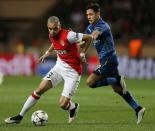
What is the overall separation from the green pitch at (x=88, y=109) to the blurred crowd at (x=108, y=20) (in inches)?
349

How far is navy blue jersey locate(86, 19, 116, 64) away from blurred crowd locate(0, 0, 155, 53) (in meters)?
18.2

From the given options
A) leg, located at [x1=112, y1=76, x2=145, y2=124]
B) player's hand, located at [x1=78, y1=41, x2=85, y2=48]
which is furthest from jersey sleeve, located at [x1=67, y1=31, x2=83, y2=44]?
leg, located at [x1=112, y1=76, x2=145, y2=124]

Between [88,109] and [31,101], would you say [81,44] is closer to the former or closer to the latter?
[31,101]

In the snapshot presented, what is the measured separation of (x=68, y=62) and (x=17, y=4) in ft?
80.5

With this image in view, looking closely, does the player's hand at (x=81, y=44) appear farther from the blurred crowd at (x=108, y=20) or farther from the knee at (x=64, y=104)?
the blurred crowd at (x=108, y=20)

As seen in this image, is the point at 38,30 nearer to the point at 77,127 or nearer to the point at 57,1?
the point at 57,1

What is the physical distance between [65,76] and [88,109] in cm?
296

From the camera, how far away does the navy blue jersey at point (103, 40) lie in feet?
39.4

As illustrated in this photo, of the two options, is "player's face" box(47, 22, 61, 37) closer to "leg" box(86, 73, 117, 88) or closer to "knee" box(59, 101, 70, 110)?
"knee" box(59, 101, 70, 110)

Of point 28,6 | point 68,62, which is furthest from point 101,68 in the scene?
point 28,6

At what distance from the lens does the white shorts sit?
11.5 metres

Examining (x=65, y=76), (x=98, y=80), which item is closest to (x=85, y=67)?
(x=98, y=80)

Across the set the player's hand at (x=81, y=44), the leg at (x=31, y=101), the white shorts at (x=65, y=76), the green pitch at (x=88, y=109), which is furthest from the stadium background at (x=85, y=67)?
the player's hand at (x=81, y=44)

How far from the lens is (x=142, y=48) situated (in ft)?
100
